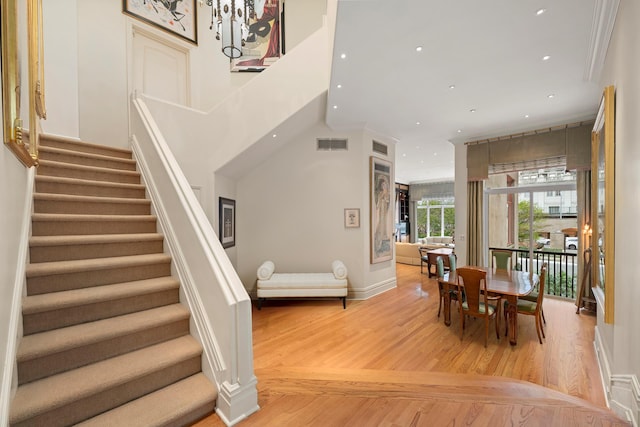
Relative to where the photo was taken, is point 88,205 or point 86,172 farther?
point 86,172

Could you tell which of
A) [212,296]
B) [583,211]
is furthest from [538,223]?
[212,296]

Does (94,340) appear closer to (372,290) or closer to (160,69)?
(372,290)

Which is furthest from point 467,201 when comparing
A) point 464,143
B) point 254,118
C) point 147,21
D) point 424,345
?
point 147,21

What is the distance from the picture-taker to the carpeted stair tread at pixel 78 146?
3.05 metres

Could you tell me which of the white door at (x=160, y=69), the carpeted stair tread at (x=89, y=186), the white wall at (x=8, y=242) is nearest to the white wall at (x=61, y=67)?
the white door at (x=160, y=69)

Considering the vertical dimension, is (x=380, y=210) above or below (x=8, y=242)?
above

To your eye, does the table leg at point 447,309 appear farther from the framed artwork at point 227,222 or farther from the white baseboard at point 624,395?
the framed artwork at point 227,222

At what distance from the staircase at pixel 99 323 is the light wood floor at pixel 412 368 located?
38cm

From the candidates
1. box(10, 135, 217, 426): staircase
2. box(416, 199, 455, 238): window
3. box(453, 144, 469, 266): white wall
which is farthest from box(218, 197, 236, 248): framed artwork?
box(416, 199, 455, 238): window

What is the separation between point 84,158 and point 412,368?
4.26 meters

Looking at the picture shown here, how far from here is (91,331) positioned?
173 centimetres

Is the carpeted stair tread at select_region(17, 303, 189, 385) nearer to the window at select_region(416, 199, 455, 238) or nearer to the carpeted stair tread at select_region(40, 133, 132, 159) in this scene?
the carpeted stair tread at select_region(40, 133, 132, 159)

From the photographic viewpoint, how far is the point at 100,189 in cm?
286

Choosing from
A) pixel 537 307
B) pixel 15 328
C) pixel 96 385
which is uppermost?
pixel 15 328
